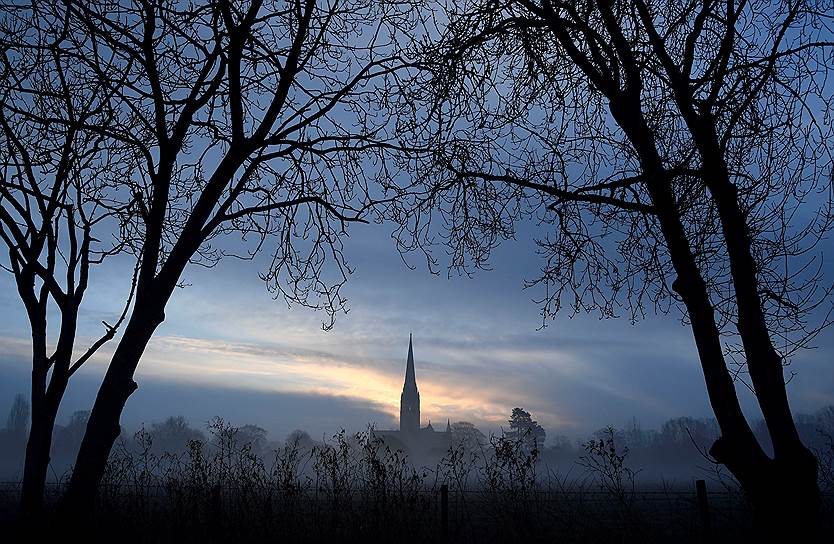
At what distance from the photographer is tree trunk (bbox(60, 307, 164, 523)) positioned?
530 cm

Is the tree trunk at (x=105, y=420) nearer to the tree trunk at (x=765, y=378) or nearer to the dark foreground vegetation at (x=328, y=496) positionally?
the dark foreground vegetation at (x=328, y=496)

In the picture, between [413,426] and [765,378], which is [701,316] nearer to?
[765,378]

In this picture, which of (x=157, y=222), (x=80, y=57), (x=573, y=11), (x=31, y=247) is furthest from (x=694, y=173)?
(x=31, y=247)

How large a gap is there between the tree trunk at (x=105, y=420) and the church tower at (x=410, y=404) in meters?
135

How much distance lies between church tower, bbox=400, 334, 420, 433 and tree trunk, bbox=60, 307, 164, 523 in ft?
442

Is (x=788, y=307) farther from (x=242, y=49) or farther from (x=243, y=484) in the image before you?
(x=243, y=484)

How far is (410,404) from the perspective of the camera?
141 meters

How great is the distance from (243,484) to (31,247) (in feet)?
13.5

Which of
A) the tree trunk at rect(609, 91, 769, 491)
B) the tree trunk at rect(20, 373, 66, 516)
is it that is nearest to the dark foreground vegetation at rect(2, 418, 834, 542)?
the tree trunk at rect(20, 373, 66, 516)

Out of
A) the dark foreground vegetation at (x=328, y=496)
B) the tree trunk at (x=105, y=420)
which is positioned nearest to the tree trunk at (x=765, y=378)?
the dark foreground vegetation at (x=328, y=496)

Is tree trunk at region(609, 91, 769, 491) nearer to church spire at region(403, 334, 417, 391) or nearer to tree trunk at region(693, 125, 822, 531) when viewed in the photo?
tree trunk at region(693, 125, 822, 531)

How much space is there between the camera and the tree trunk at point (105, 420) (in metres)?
5.30

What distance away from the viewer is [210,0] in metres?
6.11

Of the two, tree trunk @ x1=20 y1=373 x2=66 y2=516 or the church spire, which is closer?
tree trunk @ x1=20 y1=373 x2=66 y2=516
